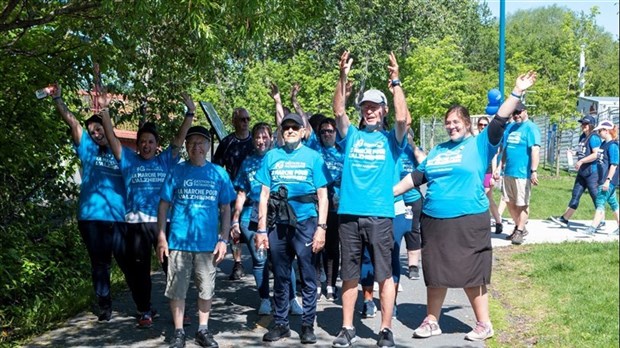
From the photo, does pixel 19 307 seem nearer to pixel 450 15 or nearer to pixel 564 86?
pixel 564 86

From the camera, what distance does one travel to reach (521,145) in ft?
36.6

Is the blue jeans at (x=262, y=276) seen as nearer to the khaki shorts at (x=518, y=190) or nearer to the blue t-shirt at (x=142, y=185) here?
the blue t-shirt at (x=142, y=185)

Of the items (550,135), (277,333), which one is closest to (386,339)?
(277,333)

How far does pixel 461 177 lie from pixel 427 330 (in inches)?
52.3

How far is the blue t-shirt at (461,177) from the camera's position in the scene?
629 cm

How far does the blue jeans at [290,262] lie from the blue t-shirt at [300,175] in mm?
119

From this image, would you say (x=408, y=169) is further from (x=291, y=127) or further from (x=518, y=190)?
(x=518, y=190)

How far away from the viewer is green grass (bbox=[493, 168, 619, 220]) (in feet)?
49.1

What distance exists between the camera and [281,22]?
6.49 meters

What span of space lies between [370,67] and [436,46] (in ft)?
12.0

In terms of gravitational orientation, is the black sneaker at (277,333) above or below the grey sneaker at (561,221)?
below

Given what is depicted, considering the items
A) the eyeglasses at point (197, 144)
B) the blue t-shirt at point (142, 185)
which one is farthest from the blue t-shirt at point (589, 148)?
the eyeglasses at point (197, 144)

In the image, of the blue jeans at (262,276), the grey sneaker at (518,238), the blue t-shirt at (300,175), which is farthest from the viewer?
the grey sneaker at (518,238)

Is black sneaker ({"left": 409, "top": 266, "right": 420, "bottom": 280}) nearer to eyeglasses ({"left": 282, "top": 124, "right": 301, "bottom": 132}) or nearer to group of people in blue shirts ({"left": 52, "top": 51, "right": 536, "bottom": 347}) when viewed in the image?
group of people in blue shirts ({"left": 52, "top": 51, "right": 536, "bottom": 347})
